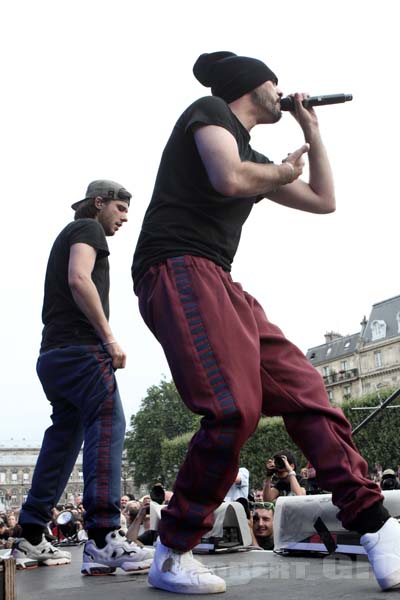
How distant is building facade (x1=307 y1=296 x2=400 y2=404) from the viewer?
2699 inches

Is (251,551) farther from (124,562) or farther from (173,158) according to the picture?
(173,158)

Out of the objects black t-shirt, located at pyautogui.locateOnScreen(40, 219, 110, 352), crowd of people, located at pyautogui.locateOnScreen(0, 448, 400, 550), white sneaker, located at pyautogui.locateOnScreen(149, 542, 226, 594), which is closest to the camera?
white sneaker, located at pyautogui.locateOnScreen(149, 542, 226, 594)

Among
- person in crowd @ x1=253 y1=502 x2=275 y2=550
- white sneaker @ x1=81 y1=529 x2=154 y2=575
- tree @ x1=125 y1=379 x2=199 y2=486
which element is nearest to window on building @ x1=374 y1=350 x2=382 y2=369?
tree @ x1=125 y1=379 x2=199 y2=486

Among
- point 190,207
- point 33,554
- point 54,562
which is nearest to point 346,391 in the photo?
point 54,562

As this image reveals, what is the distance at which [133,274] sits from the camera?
112 inches

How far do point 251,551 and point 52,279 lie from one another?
6.27 feet

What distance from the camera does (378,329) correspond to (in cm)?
7238

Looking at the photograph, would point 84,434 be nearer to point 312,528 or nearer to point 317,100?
point 312,528

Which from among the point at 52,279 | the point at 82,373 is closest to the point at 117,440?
the point at 82,373

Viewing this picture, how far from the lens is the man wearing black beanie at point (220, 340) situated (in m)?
2.48

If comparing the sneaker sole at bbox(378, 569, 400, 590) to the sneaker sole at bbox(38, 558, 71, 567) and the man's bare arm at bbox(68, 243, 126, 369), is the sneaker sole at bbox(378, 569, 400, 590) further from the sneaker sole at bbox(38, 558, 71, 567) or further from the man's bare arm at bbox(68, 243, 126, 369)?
the sneaker sole at bbox(38, 558, 71, 567)

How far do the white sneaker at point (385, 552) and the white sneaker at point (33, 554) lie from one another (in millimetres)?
2156

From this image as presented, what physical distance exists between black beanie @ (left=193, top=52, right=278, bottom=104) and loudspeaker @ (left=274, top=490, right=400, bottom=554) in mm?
1844

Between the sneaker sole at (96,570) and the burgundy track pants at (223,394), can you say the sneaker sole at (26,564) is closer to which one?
the sneaker sole at (96,570)
